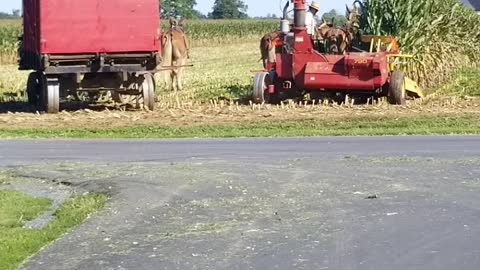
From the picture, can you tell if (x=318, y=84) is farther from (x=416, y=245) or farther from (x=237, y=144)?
(x=416, y=245)

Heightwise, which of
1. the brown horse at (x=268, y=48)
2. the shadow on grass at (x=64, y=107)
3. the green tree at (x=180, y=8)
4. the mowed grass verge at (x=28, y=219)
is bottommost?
the shadow on grass at (x=64, y=107)

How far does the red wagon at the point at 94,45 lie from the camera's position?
24.2 m

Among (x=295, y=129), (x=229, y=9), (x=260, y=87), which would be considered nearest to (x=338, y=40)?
(x=260, y=87)

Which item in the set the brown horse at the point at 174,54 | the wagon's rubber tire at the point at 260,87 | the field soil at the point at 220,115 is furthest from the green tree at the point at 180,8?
the field soil at the point at 220,115

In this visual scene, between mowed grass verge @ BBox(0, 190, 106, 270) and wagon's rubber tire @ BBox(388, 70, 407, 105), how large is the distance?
13.2 m

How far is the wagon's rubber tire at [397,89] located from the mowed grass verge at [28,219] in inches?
521

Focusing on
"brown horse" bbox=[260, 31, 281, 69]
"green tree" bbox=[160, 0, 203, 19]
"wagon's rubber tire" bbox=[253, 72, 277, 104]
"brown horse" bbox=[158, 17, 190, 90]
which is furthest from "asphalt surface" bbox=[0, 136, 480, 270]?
"green tree" bbox=[160, 0, 203, 19]

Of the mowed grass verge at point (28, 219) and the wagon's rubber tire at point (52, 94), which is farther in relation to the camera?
the wagon's rubber tire at point (52, 94)

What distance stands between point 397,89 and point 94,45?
7143 mm

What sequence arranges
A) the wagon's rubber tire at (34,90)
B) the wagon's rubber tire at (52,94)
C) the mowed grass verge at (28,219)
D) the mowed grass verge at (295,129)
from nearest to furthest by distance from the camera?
the mowed grass verge at (28,219) < the mowed grass verge at (295,129) < the wagon's rubber tire at (52,94) < the wagon's rubber tire at (34,90)

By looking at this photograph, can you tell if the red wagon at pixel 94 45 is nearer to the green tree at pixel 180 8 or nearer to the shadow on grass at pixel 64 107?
the shadow on grass at pixel 64 107

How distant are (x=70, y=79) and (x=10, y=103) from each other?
13.8ft

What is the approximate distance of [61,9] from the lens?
24.2 metres

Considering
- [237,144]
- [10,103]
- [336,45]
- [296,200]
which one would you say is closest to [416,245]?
[296,200]
